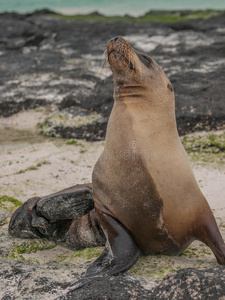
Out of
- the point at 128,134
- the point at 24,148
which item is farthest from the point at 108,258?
the point at 24,148

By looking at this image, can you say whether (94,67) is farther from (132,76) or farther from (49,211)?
(49,211)

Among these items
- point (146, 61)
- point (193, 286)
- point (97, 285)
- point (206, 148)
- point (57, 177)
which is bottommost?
point (57, 177)

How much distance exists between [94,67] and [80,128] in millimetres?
3466

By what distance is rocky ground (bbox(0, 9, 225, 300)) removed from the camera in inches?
124

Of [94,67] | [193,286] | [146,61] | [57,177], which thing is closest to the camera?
[193,286]

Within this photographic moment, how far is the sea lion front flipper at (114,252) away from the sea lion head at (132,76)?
114cm

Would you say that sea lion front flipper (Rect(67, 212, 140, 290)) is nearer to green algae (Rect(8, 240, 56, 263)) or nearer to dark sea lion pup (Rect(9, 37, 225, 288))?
dark sea lion pup (Rect(9, 37, 225, 288))

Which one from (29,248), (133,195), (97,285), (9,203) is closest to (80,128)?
(9,203)

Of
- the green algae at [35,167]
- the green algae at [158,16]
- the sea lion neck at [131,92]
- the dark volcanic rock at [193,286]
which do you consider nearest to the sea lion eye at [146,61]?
the sea lion neck at [131,92]

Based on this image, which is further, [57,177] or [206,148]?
[206,148]

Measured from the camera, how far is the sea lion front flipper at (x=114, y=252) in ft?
11.5

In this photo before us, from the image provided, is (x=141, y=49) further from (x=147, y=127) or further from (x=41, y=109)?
(x=147, y=127)

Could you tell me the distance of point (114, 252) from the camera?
3695 millimetres

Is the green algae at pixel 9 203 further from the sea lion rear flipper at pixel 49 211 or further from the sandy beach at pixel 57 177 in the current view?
the sea lion rear flipper at pixel 49 211
